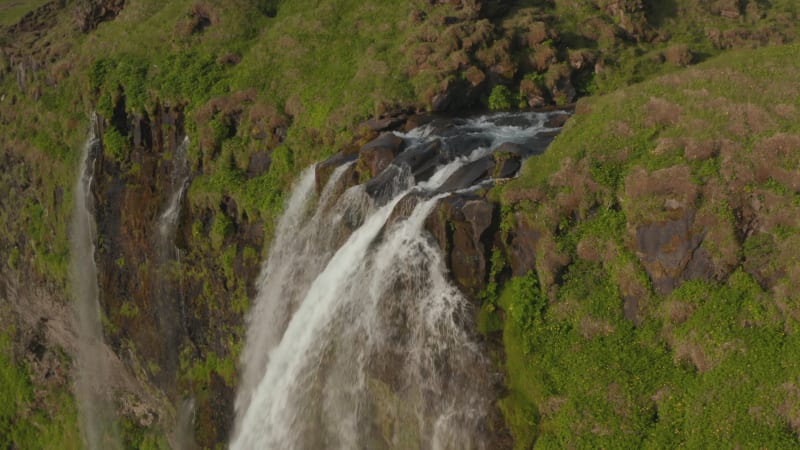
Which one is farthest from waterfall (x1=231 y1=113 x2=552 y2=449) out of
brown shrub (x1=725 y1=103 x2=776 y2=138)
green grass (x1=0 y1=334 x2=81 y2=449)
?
green grass (x1=0 y1=334 x2=81 y2=449)

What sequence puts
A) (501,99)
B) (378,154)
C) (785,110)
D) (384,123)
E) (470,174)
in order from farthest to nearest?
1. (501,99)
2. (384,123)
3. (378,154)
4. (470,174)
5. (785,110)

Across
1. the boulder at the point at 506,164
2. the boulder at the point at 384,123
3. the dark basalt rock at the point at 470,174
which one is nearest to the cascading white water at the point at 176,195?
the boulder at the point at 384,123

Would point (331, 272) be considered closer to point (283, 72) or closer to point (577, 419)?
point (577, 419)

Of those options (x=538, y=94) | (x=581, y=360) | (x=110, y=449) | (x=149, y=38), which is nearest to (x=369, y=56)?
(x=538, y=94)

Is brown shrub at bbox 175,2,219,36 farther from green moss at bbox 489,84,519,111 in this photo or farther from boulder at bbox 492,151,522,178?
boulder at bbox 492,151,522,178

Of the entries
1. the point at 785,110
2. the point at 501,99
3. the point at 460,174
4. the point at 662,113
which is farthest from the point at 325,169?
the point at 785,110

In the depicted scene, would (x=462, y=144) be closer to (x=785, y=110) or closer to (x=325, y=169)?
(x=325, y=169)
